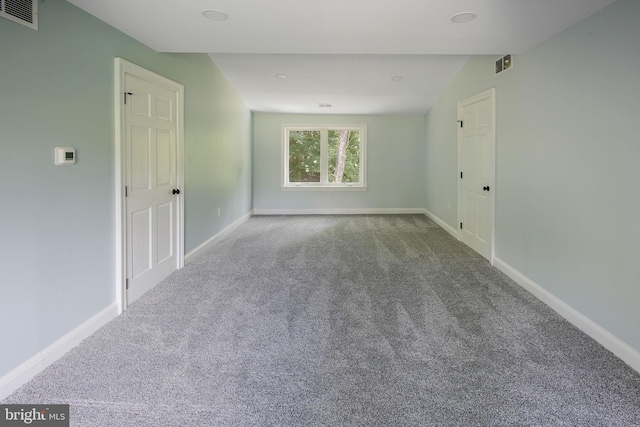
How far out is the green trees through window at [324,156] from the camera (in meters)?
8.27

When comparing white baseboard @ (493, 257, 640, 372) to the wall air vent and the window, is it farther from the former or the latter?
the window

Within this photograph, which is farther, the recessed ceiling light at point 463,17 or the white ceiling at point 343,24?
the recessed ceiling light at point 463,17

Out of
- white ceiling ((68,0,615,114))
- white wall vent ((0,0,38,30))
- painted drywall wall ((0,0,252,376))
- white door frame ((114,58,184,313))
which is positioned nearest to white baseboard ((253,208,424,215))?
white ceiling ((68,0,615,114))

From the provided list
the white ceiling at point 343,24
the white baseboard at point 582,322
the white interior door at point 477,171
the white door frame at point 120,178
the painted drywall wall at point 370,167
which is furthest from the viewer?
the painted drywall wall at point 370,167

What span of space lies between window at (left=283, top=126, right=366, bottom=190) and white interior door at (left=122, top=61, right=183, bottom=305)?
4442 millimetres

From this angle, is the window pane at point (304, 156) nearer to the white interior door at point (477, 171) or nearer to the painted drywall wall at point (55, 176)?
the white interior door at point (477, 171)


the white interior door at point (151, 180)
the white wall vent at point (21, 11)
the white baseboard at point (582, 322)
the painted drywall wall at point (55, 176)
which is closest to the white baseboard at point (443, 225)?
the white baseboard at point (582, 322)

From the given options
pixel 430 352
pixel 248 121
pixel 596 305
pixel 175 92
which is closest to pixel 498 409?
pixel 430 352

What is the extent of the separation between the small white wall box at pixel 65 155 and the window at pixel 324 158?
5944 millimetres

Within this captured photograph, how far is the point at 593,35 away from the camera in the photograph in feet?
8.33

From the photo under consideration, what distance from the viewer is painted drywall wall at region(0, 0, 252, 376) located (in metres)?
1.90

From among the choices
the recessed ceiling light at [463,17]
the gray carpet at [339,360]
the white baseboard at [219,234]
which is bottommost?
the gray carpet at [339,360]

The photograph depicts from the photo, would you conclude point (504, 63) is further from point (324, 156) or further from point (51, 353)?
point (324, 156)

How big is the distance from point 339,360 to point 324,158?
6452 millimetres
